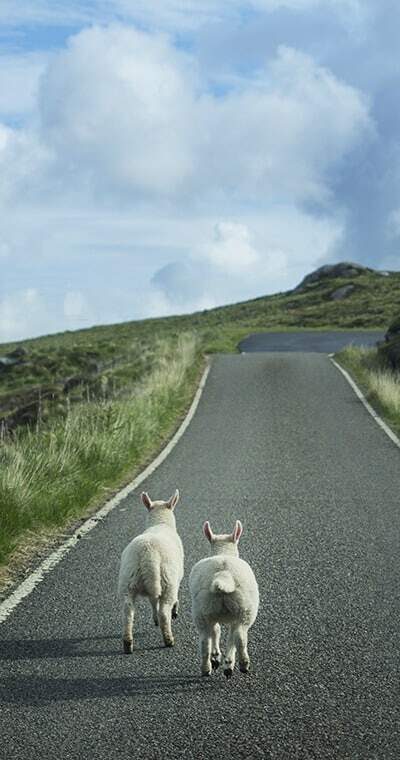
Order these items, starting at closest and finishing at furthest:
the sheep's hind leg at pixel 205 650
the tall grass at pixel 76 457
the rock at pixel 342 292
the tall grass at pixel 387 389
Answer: the sheep's hind leg at pixel 205 650, the tall grass at pixel 76 457, the tall grass at pixel 387 389, the rock at pixel 342 292

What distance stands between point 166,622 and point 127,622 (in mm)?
270

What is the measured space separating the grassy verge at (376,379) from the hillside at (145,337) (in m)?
6.12

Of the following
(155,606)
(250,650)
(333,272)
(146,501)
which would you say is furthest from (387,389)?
(333,272)

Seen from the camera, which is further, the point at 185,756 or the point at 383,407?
the point at 383,407

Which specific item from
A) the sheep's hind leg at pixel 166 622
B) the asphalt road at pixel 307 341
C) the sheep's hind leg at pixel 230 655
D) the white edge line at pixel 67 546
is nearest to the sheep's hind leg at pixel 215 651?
the sheep's hind leg at pixel 230 655

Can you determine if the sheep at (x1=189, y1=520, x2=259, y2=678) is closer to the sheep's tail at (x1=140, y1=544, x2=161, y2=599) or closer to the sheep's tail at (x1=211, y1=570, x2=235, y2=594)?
the sheep's tail at (x1=211, y1=570, x2=235, y2=594)

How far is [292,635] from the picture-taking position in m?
6.47

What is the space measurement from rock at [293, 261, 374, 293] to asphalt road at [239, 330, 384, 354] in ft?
167

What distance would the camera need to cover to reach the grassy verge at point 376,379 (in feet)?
70.1

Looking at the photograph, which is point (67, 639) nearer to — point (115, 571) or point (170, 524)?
point (170, 524)

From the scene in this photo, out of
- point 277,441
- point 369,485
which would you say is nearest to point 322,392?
point 277,441

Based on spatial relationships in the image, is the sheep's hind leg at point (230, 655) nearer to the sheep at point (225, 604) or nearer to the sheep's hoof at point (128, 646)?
the sheep at point (225, 604)

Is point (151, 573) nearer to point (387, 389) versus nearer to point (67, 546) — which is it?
point (67, 546)

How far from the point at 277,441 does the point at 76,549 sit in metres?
8.28
